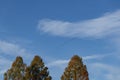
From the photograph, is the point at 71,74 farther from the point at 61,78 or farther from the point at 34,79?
the point at 34,79

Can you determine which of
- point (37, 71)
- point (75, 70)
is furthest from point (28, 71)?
point (75, 70)

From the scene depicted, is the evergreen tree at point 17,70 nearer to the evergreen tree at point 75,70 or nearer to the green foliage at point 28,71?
the green foliage at point 28,71

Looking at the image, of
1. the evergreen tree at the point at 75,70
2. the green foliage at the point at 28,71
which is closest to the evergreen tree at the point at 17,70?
the green foliage at the point at 28,71

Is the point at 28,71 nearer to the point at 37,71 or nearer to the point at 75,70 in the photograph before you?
the point at 37,71

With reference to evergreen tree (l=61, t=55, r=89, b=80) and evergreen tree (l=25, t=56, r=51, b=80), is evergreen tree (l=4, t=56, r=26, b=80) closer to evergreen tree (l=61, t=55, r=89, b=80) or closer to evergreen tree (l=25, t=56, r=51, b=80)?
evergreen tree (l=25, t=56, r=51, b=80)

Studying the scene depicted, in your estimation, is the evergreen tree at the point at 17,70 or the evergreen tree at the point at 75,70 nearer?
the evergreen tree at the point at 75,70

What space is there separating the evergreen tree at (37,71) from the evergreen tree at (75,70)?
2.86m

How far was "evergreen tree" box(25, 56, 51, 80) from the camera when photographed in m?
60.8

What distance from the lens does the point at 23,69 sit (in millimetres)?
62188

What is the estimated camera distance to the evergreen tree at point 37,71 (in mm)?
60812

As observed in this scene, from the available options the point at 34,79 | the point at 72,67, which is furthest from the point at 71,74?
the point at 34,79

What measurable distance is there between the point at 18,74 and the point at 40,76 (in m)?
3.03

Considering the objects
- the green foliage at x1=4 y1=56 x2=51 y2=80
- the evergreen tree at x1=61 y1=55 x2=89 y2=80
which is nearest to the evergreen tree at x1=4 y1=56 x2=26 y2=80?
the green foliage at x1=4 y1=56 x2=51 y2=80

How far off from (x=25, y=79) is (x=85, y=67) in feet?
25.4
